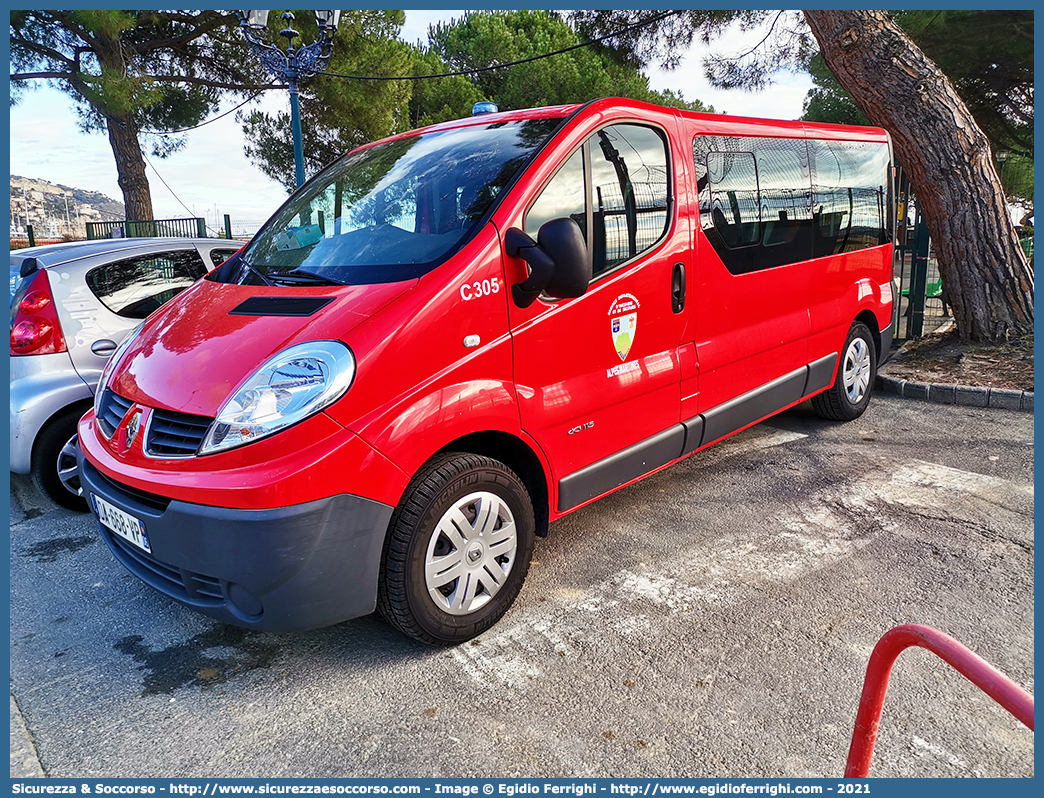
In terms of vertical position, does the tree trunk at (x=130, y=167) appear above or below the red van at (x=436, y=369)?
above

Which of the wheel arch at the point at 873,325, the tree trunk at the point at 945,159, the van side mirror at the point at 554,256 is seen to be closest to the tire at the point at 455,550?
the van side mirror at the point at 554,256

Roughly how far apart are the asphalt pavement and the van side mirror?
1358 mm

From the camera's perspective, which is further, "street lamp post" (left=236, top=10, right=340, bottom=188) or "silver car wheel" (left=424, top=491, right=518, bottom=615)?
"street lamp post" (left=236, top=10, right=340, bottom=188)

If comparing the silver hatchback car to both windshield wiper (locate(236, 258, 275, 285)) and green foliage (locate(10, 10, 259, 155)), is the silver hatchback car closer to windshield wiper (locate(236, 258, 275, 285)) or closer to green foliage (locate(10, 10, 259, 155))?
windshield wiper (locate(236, 258, 275, 285))

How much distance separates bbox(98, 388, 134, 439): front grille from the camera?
2.84 metres

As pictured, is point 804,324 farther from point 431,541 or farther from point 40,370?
Answer: point 40,370

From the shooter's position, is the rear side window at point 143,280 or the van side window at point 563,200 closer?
the van side window at point 563,200

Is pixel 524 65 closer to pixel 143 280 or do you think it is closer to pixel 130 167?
pixel 130 167

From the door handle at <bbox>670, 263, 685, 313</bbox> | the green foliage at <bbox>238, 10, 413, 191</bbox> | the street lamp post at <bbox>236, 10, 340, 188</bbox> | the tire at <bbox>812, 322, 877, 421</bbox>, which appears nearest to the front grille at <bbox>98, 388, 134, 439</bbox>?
the door handle at <bbox>670, 263, 685, 313</bbox>

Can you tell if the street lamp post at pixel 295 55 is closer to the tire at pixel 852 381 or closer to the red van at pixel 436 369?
the red van at pixel 436 369

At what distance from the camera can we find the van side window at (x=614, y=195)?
3088 mm

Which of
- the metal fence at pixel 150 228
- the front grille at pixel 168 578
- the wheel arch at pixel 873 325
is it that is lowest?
the front grille at pixel 168 578

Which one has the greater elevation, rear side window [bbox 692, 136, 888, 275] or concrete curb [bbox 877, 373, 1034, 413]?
rear side window [bbox 692, 136, 888, 275]

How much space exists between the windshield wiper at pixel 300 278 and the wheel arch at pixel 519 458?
2.68 ft
